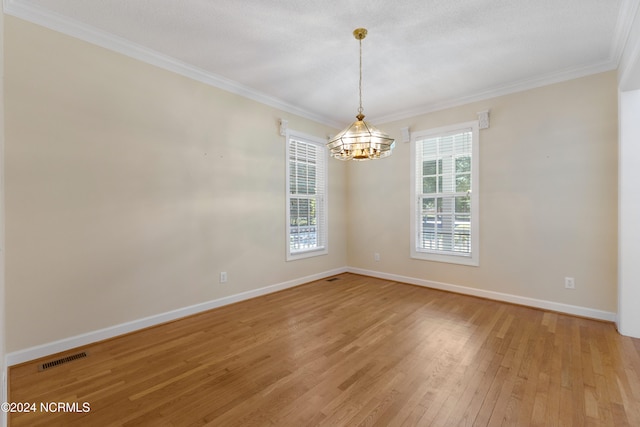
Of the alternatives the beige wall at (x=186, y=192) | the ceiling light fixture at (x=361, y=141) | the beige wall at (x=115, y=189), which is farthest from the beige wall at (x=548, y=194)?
the beige wall at (x=115, y=189)

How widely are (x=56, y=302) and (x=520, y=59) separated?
513 cm

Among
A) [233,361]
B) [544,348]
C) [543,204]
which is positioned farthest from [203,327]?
[543,204]

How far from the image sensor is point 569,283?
3354 mm

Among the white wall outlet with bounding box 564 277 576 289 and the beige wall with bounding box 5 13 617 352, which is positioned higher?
the beige wall with bounding box 5 13 617 352

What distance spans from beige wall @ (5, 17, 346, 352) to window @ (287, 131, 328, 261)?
0.65 meters

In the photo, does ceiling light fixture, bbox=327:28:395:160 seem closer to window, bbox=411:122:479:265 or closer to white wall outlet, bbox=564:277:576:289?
window, bbox=411:122:479:265

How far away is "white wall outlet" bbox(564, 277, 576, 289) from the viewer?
3.33 m

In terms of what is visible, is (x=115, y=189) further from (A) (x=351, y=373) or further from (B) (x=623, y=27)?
(B) (x=623, y=27)

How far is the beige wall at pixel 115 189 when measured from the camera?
233cm

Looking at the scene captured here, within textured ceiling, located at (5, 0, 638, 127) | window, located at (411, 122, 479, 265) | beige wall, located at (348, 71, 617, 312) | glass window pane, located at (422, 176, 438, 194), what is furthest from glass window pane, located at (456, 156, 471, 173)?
textured ceiling, located at (5, 0, 638, 127)

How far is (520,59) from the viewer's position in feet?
10.2

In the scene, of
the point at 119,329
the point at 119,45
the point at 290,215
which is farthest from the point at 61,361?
the point at 290,215

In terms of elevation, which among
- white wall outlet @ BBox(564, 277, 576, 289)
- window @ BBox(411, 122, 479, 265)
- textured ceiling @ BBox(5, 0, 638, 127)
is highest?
textured ceiling @ BBox(5, 0, 638, 127)

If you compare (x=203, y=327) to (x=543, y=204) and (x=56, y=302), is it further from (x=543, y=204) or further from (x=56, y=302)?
(x=543, y=204)
